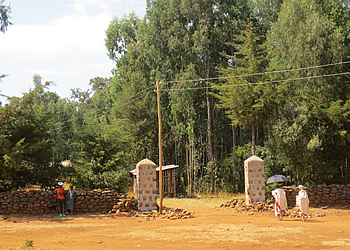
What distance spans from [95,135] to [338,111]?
1298cm

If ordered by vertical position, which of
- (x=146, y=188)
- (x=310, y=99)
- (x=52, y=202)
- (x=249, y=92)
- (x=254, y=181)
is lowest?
(x=52, y=202)

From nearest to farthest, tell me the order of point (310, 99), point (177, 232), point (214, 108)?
point (177, 232) < point (310, 99) < point (214, 108)

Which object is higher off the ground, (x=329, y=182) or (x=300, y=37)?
(x=300, y=37)

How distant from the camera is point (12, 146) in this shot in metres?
16.5

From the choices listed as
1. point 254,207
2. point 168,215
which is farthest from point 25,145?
point 254,207

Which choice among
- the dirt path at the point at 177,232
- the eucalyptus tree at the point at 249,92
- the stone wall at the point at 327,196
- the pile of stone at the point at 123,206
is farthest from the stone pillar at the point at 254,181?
the pile of stone at the point at 123,206

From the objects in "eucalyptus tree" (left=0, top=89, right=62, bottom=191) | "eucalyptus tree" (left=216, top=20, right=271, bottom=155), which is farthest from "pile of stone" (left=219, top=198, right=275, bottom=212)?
"eucalyptus tree" (left=0, top=89, right=62, bottom=191)

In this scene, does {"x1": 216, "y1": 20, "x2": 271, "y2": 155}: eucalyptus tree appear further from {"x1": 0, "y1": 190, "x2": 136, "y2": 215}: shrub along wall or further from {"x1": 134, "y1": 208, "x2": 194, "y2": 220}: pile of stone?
{"x1": 0, "y1": 190, "x2": 136, "y2": 215}: shrub along wall

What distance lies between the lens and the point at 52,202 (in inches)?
634

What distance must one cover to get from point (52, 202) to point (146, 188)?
4339 millimetres

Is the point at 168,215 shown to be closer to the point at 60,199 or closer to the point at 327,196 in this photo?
the point at 60,199

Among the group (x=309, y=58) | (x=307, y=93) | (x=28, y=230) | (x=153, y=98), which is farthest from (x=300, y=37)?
(x=28, y=230)

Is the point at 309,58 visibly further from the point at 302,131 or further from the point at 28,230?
the point at 28,230

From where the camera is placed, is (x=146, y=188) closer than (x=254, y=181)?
Yes
